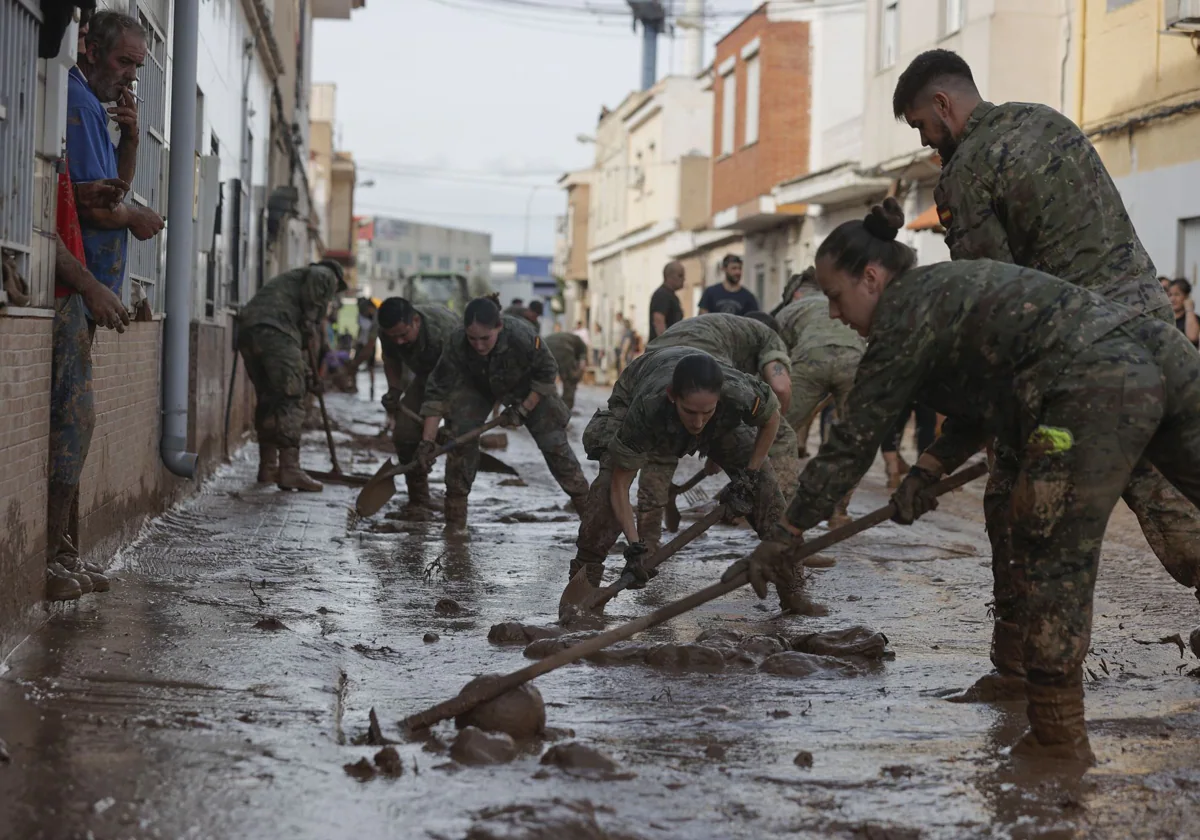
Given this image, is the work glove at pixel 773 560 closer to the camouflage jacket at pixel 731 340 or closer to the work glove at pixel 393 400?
the camouflage jacket at pixel 731 340

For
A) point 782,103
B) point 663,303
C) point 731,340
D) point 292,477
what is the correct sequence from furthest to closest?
point 782,103
point 663,303
point 292,477
point 731,340

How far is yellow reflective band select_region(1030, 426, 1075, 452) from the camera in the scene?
3809 mm

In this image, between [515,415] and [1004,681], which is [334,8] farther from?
[1004,681]

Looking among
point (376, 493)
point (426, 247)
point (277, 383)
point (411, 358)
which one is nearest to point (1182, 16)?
point (411, 358)

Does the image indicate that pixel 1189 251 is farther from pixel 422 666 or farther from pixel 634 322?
pixel 634 322

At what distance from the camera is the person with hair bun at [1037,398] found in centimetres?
383

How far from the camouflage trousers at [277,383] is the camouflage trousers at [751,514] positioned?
4475mm

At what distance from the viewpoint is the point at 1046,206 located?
4.73m

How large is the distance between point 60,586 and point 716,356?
2.98 m

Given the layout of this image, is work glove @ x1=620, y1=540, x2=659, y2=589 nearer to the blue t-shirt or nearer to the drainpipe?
the blue t-shirt

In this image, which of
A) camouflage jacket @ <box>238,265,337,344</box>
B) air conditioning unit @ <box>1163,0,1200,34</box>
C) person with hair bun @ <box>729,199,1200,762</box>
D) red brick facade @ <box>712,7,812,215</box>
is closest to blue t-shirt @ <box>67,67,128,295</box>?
person with hair bun @ <box>729,199,1200,762</box>

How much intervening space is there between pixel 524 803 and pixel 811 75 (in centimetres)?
2518

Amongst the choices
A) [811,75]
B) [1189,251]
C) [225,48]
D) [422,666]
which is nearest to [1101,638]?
[422,666]

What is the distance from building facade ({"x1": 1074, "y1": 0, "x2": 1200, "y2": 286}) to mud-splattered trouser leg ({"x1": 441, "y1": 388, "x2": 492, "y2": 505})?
8.15 metres
